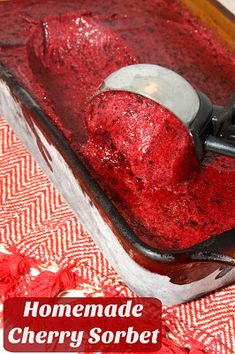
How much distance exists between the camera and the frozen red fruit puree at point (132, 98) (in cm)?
142

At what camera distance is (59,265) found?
1.51 meters

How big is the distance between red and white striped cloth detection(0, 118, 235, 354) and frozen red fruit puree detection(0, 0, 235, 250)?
0.17 meters

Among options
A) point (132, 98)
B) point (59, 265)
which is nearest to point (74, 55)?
point (132, 98)

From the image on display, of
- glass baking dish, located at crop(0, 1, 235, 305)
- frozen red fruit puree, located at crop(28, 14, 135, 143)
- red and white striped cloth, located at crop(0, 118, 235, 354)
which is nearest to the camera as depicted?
glass baking dish, located at crop(0, 1, 235, 305)

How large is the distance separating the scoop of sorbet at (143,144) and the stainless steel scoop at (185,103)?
16 mm

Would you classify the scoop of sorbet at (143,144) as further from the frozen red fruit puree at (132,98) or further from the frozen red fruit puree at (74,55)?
the frozen red fruit puree at (74,55)

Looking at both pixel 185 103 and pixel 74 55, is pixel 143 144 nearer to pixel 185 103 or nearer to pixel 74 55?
pixel 185 103

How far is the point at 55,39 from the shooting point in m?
1.94

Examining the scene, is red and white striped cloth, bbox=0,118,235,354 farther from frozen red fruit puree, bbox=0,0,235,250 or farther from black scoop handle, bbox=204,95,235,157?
black scoop handle, bbox=204,95,235,157

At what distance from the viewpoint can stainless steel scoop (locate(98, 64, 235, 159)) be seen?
4.86ft

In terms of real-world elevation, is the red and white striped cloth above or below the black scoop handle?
below

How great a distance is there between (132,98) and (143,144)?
0.11 m

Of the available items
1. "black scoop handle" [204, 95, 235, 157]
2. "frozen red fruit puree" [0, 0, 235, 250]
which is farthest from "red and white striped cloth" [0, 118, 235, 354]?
"black scoop handle" [204, 95, 235, 157]

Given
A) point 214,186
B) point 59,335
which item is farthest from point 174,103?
point 59,335
